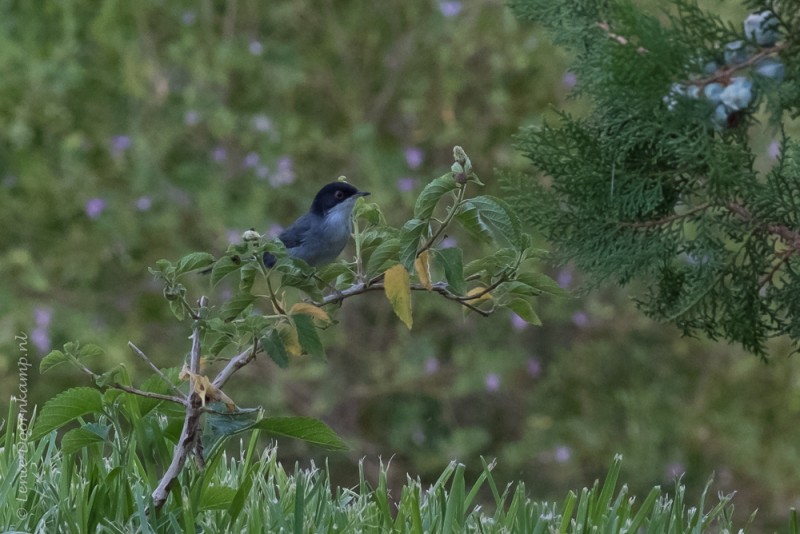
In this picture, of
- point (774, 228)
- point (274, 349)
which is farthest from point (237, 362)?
point (774, 228)

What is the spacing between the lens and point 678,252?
1915 millimetres

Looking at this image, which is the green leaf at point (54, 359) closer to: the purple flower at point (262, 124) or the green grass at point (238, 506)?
the green grass at point (238, 506)

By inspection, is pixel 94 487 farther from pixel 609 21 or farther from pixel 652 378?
pixel 652 378

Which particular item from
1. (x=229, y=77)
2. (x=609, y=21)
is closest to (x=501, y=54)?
(x=229, y=77)

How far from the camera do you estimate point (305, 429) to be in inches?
72.3

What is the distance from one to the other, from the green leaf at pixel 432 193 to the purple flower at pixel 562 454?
3.34 m

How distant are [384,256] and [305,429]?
304mm

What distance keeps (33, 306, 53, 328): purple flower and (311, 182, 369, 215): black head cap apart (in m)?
2.08

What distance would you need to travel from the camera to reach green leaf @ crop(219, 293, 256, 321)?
1788 millimetres

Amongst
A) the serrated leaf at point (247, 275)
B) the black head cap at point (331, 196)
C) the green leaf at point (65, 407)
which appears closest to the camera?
the serrated leaf at point (247, 275)

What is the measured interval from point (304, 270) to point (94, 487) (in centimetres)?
57

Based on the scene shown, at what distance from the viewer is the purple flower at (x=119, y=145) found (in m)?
5.04

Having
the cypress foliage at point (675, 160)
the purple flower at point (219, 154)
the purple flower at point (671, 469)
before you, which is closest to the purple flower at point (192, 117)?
the purple flower at point (219, 154)

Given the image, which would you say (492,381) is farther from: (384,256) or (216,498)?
(384,256)
